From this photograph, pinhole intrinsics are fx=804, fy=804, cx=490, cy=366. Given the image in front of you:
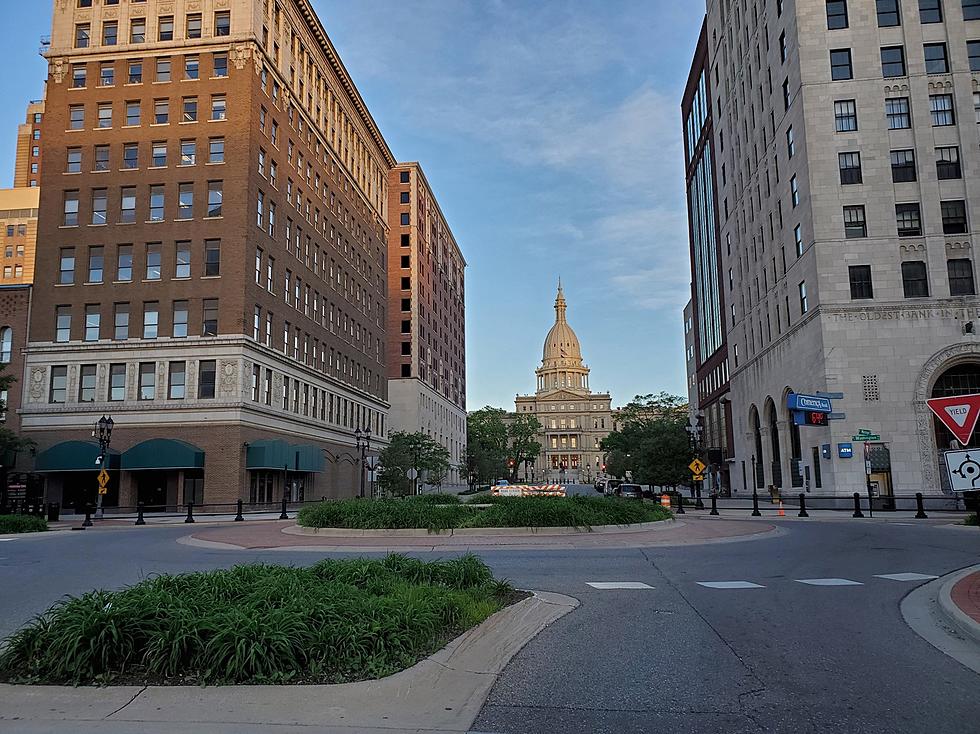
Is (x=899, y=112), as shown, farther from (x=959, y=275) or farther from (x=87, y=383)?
(x=87, y=383)

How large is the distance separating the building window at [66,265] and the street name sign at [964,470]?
4995cm

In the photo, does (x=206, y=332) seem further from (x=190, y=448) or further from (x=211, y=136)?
(x=211, y=136)

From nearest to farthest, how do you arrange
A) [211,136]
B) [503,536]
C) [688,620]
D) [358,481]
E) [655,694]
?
[655,694] < [688,620] < [503,536] < [211,136] < [358,481]

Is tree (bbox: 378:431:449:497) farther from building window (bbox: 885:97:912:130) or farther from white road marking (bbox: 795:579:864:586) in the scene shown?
white road marking (bbox: 795:579:864:586)

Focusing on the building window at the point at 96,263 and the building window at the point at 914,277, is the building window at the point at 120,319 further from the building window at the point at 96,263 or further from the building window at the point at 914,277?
the building window at the point at 914,277

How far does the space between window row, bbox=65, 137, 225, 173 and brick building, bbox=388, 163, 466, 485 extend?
47.1 m

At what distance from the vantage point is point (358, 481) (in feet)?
235

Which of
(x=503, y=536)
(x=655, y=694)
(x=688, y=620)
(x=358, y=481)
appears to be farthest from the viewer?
(x=358, y=481)

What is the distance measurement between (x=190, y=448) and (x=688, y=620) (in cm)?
4062

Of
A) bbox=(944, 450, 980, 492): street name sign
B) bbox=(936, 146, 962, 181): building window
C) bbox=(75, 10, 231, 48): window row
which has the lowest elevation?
bbox=(944, 450, 980, 492): street name sign

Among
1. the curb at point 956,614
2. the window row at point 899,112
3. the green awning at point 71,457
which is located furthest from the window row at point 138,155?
the curb at point 956,614

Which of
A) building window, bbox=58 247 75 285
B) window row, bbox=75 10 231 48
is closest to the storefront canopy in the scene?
building window, bbox=58 247 75 285

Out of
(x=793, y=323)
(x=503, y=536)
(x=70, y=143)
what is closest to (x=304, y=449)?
(x=70, y=143)

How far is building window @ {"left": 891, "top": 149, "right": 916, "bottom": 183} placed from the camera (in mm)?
42375
